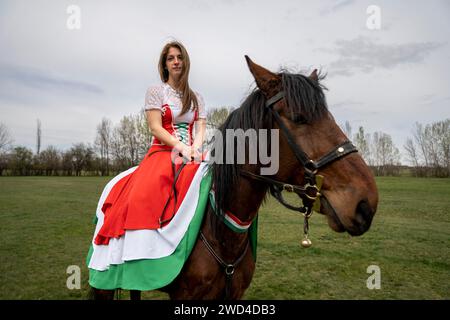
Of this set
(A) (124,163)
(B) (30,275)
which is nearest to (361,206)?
(B) (30,275)

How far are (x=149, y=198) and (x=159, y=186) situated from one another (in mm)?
137

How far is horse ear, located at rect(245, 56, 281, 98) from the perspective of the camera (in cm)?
206

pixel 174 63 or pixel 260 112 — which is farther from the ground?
pixel 174 63

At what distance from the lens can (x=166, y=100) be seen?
2.79 m

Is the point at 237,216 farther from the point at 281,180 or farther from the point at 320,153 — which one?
the point at 320,153

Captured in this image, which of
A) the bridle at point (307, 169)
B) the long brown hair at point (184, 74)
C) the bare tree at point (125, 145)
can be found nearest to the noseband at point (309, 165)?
the bridle at point (307, 169)

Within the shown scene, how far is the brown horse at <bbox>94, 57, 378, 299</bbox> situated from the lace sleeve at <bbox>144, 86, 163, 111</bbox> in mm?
798

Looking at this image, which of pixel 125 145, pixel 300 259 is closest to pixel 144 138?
pixel 125 145

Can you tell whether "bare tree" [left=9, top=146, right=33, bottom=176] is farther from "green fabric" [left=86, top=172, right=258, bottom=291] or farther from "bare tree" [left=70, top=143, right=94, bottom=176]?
"green fabric" [left=86, top=172, right=258, bottom=291]

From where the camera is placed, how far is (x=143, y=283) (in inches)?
89.9

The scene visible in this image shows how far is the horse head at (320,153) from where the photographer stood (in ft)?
5.70

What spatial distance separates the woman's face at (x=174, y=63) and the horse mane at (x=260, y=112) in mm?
941
